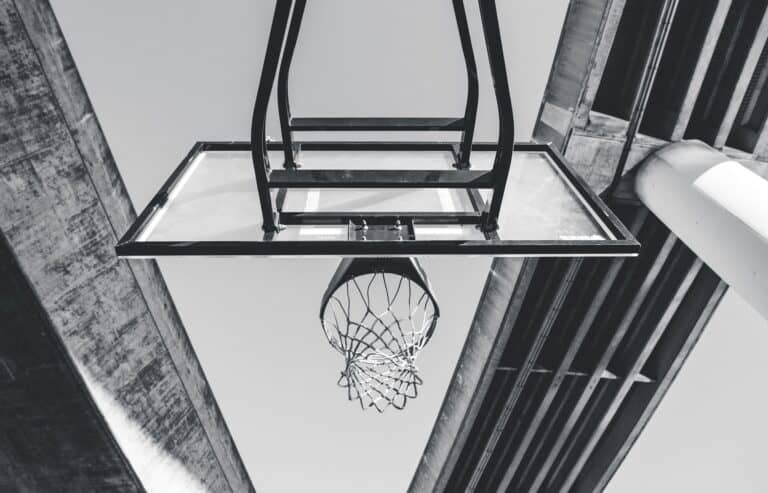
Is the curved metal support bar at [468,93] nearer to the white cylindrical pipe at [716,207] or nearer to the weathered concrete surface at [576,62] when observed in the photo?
the weathered concrete surface at [576,62]

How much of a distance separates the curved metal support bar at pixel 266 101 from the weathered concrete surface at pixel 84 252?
2.96 meters

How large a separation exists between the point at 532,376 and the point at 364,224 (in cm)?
616

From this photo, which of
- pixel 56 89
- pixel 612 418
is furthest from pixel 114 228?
pixel 612 418

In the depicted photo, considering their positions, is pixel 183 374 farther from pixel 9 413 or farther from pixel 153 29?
pixel 153 29

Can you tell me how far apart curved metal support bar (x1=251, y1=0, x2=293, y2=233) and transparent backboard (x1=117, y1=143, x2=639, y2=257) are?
209 mm

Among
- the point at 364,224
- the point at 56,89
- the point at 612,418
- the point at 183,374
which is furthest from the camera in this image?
the point at 612,418

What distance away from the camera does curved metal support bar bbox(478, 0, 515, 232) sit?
7.80 feet

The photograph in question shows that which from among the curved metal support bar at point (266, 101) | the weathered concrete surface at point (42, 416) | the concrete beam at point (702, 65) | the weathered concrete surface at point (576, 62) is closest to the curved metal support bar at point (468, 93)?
the curved metal support bar at point (266, 101)

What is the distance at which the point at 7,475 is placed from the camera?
6703 millimetres

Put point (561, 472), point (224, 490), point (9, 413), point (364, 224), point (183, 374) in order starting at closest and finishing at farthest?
point (364, 224), point (9, 413), point (183, 374), point (224, 490), point (561, 472)

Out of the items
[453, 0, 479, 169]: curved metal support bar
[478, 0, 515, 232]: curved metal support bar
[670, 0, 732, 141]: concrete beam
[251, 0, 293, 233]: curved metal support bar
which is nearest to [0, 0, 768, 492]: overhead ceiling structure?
[670, 0, 732, 141]: concrete beam

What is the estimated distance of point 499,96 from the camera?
2521mm

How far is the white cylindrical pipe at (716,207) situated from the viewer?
3.91 m

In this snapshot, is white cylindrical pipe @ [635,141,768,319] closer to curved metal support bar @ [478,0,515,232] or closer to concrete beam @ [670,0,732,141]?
concrete beam @ [670,0,732,141]
